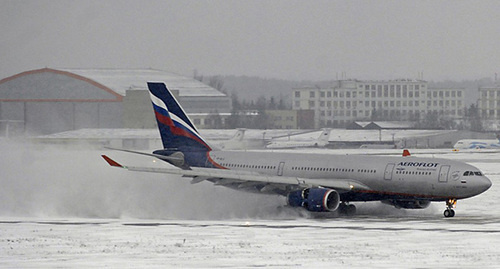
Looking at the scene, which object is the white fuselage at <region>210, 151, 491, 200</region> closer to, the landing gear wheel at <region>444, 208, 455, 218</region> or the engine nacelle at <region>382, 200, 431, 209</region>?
the landing gear wheel at <region>444, 208, 455, 218</region>

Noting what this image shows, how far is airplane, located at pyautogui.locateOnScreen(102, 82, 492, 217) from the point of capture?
155 ft

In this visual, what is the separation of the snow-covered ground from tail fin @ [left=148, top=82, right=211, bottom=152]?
238 cm

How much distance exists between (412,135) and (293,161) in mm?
118241

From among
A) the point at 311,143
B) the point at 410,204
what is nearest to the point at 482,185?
the point at 410,204

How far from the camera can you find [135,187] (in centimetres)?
→ 5747

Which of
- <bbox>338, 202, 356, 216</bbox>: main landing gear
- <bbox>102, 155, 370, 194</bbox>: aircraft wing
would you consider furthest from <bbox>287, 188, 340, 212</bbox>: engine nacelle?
<bbox>338, 202, 356, 216</bbox>: main landing gear

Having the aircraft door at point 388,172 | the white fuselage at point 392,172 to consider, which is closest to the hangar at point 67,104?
the white fuselage at point 392,172

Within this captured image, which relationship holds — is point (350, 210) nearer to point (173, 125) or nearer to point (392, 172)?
point (392, 172)

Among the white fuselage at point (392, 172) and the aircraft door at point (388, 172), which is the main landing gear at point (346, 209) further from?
the aircraft door at point (388, 172)

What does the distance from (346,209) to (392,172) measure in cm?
402

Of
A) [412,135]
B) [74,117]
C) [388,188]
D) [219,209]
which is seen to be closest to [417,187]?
→ [388,188]

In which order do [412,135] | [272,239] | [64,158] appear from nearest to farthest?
[272,239], [64,158], [412,135]

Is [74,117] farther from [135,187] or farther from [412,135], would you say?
[135,187]

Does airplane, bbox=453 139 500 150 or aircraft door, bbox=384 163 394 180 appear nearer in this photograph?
aircraft door, bbox=384 163 394 180
